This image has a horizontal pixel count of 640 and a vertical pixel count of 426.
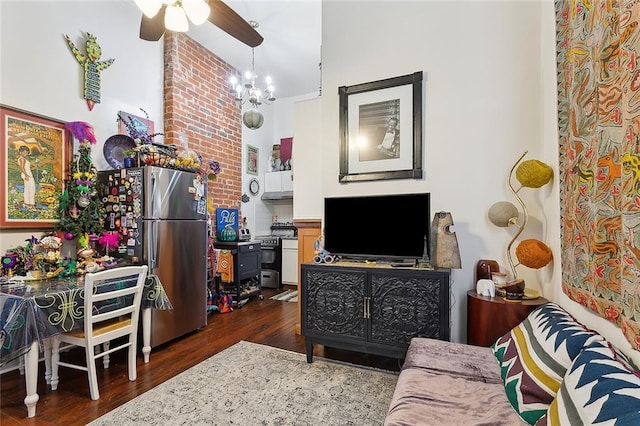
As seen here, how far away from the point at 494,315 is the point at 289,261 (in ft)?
12.1

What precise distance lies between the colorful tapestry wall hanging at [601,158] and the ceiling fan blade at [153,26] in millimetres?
2628

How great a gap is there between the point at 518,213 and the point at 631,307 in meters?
1.42

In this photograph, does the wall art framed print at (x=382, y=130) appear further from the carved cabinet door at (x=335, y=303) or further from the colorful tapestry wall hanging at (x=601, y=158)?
the colorful tapestry wall hanging at (x=601, y=158)

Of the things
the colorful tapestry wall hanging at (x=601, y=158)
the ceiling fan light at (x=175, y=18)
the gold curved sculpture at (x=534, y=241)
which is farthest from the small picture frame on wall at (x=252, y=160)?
the colorful tapestry wall hanging at (x=601, y=158)

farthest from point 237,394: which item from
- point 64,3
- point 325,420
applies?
point 64,3

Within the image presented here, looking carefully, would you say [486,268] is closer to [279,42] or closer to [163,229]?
[163,229]

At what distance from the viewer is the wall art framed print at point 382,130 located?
8.57 ft

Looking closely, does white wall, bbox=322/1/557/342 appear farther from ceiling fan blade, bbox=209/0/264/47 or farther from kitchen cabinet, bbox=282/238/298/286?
kitchen cabinet, bbox=282/238/298/286

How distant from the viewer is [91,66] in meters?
2.97

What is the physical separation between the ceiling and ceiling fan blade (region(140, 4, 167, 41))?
1.12 meters

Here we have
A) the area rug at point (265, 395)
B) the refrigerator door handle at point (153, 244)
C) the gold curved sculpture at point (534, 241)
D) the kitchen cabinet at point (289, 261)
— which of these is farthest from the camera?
the kitchen cabinet at point (289, 261)

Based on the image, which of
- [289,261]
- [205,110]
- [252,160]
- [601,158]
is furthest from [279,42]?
[601,158]

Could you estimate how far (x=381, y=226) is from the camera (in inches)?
98.7

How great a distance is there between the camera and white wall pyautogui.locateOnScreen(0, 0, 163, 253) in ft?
8.02
